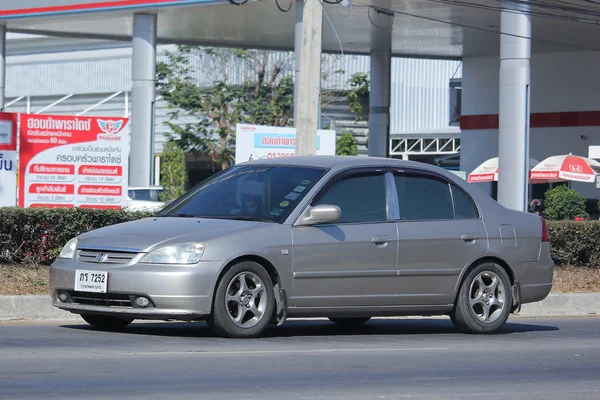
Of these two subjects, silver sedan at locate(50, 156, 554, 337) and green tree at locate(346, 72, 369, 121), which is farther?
green tree at locate(346, 72, 369, 121)

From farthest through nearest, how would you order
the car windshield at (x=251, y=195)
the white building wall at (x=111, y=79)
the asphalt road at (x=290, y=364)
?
the white building wall at (x=111, y=79) → the car windshield at (x=251, y=195) → the asphalt road at (x=290, y=364)

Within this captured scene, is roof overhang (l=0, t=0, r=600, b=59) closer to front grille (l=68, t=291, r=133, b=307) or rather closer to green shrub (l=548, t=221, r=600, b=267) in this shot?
green shrub (l=548, t=221, r=600, b=267)

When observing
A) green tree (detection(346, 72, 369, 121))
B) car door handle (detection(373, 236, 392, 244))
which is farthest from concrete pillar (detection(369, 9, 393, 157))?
car door handle (detection(373, 236, 392, 244))

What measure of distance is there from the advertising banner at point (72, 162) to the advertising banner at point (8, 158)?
0.11 metres

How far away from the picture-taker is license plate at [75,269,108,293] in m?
9.12

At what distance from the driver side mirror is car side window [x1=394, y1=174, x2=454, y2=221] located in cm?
103

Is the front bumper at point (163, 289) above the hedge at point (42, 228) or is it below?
below

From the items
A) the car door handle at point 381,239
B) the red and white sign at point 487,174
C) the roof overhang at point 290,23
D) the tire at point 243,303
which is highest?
the roof overhang at point 290,23

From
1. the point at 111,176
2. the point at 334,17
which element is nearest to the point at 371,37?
the point at 334,17

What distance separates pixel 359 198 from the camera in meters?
10.2

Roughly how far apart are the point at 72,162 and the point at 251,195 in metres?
6.83

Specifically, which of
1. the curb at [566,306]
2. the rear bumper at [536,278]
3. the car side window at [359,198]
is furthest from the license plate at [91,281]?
the curb at [566,306]

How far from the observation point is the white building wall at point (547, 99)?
118 feet

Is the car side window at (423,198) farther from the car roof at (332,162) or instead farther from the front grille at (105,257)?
the front grille at (105,257)
